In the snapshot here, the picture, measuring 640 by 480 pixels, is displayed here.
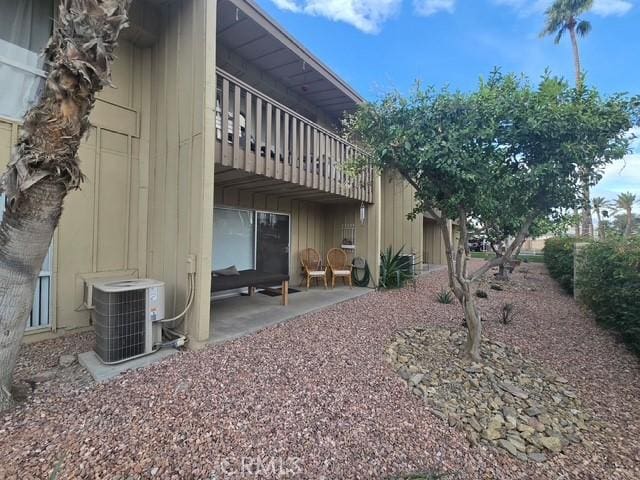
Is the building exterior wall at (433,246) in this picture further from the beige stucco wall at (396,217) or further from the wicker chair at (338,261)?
the wicker chair at (338,261)

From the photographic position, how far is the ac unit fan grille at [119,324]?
9.88 ft

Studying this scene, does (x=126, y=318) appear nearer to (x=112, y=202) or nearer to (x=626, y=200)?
(x=112, y=202)

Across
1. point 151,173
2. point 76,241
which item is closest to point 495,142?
point 151,173

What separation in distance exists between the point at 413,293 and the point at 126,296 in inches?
234

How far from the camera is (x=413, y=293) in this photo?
23.5 ft

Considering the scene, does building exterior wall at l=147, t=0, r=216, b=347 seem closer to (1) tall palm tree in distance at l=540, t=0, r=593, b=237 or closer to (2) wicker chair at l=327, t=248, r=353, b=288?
(2) wicker chair at l=327, t=248, r=353, b=288

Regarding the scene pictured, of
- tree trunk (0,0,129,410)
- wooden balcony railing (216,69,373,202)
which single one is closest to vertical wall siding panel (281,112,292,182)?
wooden balcony railing (216,69,373,202)

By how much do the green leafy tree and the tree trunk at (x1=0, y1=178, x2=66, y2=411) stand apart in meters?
3.00

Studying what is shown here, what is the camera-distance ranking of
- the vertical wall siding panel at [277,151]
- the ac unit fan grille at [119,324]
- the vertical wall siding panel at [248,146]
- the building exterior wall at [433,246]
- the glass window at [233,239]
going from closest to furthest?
the ac unit fan grille at [119,324]
the vertical wall siding panel at [248,146]
the vertical wall siding panel at [277,151]
the glass window at [233,239]
the building exterior wall at [433,246]

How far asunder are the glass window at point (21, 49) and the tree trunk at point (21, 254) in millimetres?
2464

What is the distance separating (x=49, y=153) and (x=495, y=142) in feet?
12.6

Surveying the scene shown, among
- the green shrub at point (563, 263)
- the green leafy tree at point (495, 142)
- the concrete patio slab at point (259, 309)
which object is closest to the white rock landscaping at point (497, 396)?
the green leafy tree at point (495, 142)

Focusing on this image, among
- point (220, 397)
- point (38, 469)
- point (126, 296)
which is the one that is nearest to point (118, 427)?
point (38, 469)

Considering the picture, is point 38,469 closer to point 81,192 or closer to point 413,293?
point 81,192
